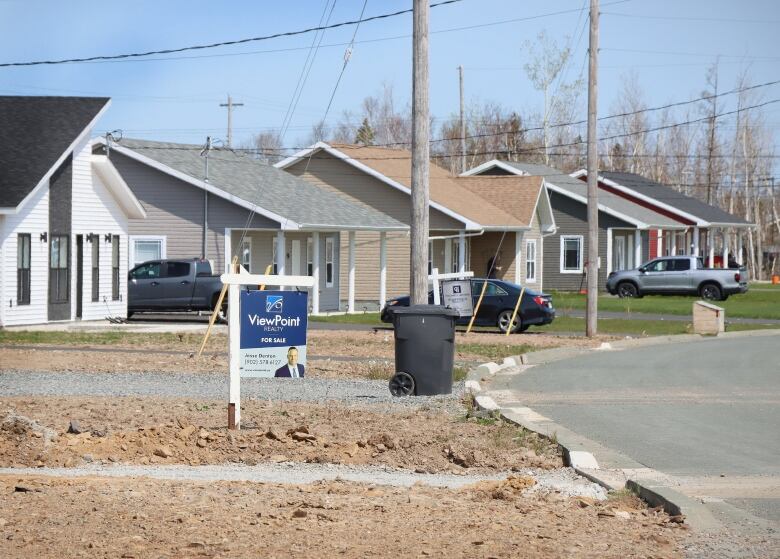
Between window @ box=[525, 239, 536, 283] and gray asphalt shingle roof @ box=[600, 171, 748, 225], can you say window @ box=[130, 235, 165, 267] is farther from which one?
gray asphalt shingle roof @ box=[600, 171, 748, 225]

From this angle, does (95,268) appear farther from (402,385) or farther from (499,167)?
(499,167)

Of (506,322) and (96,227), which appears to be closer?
(506,322)

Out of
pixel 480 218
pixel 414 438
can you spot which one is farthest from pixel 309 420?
pixel 480 218

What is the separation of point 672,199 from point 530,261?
19.6 meters

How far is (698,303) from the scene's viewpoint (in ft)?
113

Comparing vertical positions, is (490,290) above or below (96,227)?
below

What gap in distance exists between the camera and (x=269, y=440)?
12070mm

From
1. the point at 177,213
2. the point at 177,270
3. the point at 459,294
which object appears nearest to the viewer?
the point at 459,294

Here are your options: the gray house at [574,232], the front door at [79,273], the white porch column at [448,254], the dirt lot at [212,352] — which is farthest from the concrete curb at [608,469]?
the gray house at [574,232]

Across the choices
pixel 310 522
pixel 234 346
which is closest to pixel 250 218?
pixel 234 346

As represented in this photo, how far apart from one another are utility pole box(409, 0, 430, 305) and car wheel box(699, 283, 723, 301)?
36371 millimetres

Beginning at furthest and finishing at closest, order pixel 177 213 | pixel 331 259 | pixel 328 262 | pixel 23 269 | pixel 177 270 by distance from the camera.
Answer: pixel 331 259 < pixel 328 262 < pixel 177 213 < pixel 177 270 < pixel 23 269

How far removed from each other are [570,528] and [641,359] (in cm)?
1763

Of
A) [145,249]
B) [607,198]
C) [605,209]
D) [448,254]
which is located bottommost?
[145,249]
